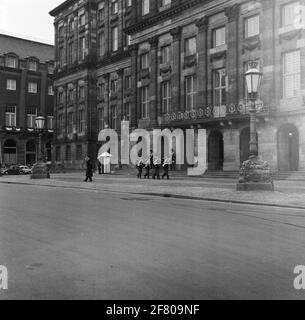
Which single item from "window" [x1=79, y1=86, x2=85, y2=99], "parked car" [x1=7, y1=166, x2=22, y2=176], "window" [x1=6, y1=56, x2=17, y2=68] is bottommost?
"parked car" [x1=7, y1=166, x2=22, y2=176]

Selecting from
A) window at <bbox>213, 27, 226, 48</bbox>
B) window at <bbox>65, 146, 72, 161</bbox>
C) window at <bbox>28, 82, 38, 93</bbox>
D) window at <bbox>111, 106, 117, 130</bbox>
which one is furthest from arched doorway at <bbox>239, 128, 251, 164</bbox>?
window at <bbox>28, 82, 38, 93</bbox>

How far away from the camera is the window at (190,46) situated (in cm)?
3782

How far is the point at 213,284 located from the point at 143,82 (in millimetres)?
39573

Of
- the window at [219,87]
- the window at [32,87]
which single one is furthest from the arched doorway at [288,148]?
the window at [32,87]

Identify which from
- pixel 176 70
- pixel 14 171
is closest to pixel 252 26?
pixel 176 70

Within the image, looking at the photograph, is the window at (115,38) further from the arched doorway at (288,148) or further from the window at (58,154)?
the arched doorway at (288,148)

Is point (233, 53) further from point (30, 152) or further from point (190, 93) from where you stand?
point (30, 152)

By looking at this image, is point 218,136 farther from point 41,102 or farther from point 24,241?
point 41,102

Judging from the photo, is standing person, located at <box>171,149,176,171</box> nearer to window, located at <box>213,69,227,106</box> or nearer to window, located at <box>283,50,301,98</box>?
window, located at <box>213,69,227,106</box>

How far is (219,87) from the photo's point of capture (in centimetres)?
3559

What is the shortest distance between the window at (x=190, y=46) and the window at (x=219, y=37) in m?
2.19

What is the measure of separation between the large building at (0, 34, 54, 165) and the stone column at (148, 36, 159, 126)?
34.8 m

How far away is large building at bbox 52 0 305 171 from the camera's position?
3044 cm
